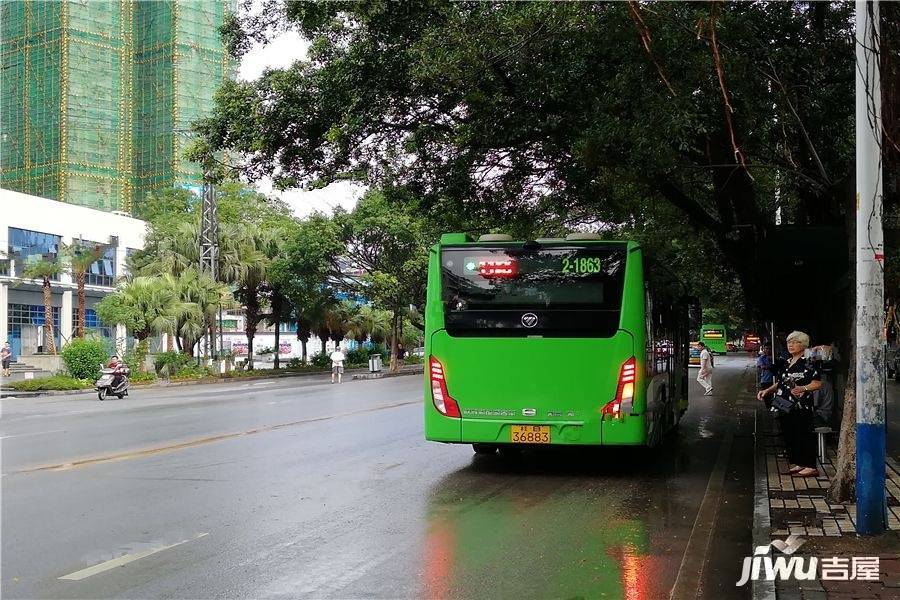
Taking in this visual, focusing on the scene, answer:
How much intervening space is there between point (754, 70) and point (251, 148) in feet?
23.5

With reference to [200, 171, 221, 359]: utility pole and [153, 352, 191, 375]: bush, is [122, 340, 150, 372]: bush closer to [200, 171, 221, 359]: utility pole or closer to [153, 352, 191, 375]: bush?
[153, 352, 191, 375]: bush

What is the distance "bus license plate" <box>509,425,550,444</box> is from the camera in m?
10.5

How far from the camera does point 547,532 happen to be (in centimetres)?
754

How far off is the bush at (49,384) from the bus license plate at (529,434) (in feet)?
88.3

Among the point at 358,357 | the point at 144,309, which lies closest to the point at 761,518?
the point at 144,309

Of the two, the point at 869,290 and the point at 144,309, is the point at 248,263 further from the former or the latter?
the point at 869,290

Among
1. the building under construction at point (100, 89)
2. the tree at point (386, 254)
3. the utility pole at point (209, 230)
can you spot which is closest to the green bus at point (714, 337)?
the tree at point (386, 254)

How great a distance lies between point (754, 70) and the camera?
10703 mm

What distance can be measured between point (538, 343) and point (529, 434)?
1.09m

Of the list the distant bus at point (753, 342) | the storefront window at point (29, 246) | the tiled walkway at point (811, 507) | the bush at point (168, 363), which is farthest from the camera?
A: the distant bus at point (753, 342)

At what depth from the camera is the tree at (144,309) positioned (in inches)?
1463

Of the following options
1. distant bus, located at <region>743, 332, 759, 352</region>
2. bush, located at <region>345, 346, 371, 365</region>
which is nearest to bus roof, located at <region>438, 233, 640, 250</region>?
bush, located at <region>345, 346, 371, 365</region>

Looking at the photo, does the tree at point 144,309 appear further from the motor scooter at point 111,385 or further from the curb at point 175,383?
the motor scooter at point 111,385

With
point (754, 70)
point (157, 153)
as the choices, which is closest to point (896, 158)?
point (754, 70)
